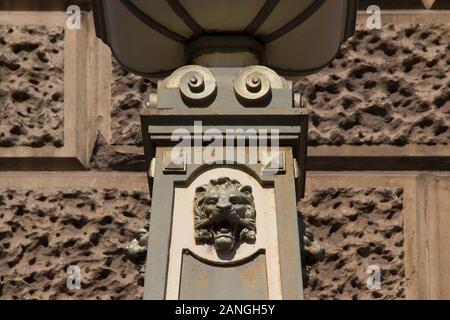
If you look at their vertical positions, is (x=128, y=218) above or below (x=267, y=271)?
above

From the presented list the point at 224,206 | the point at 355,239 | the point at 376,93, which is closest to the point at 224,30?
the point at 224,206

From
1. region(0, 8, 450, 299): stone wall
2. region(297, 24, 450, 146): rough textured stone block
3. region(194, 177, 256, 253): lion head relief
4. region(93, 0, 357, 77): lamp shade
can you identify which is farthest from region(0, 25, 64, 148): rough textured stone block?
region(194, 177, 256, 253): lion head relief

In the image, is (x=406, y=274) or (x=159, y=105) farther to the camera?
(x=406, y=274)

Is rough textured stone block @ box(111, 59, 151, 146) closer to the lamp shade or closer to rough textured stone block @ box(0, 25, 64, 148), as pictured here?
rough textured stone block @ box(0, 25, 64, 148)

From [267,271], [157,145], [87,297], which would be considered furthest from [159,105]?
[87,297]

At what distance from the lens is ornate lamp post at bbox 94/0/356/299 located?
515 cm

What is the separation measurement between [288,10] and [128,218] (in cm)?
161

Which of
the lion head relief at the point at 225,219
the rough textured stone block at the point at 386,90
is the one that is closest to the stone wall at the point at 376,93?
the rough textured stone block at the point at 386,90

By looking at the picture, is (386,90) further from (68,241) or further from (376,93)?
(68,241)

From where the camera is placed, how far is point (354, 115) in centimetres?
711

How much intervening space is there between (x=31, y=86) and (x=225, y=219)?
205 cm
